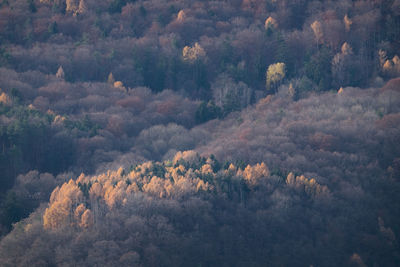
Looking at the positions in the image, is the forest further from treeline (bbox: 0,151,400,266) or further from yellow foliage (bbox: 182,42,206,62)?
yellow foliage (bbox: 182,42,206,62)

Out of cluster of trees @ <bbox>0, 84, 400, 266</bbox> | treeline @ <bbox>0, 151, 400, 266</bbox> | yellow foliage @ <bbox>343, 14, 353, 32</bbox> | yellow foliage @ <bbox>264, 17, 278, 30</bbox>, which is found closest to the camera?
treeline @ <bbox>0, 151, 400, 266</bbox>

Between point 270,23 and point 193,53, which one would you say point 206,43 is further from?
point 270,23

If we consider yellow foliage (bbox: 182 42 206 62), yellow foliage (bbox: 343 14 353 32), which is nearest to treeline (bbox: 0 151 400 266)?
yellow foliage (bbox: 182 42 206 62)

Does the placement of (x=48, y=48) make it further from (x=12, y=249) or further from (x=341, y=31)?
(x=12, y=249)

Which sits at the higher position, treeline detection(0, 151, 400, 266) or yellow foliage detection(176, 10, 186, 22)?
yellow foliage detection(176, 10, 186, 22)

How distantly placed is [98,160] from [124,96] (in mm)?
34539

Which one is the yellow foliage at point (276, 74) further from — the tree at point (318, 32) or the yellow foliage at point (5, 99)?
the yellow foliage at point (5, 99)

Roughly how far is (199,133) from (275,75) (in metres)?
27.3

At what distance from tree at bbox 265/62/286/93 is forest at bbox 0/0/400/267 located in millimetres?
476

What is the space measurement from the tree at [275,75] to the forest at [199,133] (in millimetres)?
476

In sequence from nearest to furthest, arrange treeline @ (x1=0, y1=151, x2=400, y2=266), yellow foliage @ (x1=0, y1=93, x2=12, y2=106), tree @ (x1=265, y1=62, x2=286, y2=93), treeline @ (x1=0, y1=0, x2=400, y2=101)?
treeline @ (x1=0, y1=151, x2=400, y2=266)
yellow foliage @ (x1=0, y1=93, x2=12, y2=106)
tree @ (x1=265, y1=62, x2=286, y2=93)
treeline @ (x1=0, y1=0, x2=400, y2=101)

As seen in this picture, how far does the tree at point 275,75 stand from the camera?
130625mm

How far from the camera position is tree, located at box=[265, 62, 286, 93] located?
130625 millimetres

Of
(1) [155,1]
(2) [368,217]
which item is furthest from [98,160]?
(1) [155,1]
